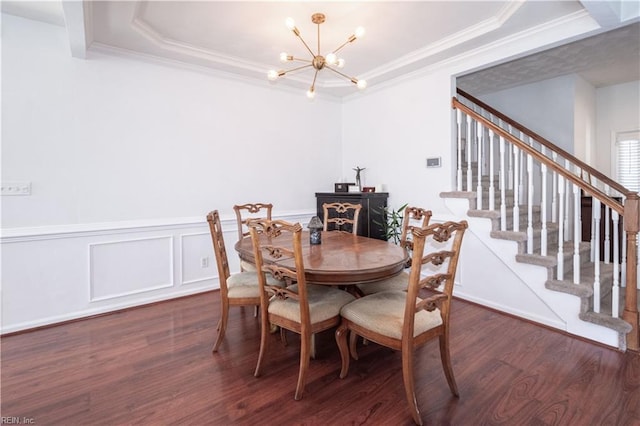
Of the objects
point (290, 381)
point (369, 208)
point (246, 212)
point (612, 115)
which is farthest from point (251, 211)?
point (612, 115)

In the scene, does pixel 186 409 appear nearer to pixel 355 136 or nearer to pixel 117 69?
pixel 117 69

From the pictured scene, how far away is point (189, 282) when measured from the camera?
12.1 feet

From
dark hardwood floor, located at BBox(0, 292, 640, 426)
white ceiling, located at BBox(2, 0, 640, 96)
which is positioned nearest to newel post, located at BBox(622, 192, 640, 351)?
dark hardwood floor, located at BBox(0, 292, 640, 426)

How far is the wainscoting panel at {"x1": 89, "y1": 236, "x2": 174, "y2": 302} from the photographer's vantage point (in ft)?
10.3

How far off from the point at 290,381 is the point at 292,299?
20.1 inches

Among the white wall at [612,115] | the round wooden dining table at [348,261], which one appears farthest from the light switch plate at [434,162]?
the white wall at [612,115]

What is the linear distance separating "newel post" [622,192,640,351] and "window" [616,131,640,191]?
307cm

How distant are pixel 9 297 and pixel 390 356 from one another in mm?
3161

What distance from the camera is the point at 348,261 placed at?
204 centimetres

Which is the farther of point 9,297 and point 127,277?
point 127,277

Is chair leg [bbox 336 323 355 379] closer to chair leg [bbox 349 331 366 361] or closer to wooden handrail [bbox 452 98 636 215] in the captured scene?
chair leg [bbox 349 331 366 361]

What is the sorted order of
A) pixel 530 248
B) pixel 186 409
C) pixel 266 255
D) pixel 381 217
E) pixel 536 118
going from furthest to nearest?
pixel 536 118, pixel 381 217, pixel 530 248, pixel 266 255, pixel 186 409

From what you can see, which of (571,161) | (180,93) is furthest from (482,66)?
(180,93)

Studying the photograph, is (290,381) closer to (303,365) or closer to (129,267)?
(303,365)
